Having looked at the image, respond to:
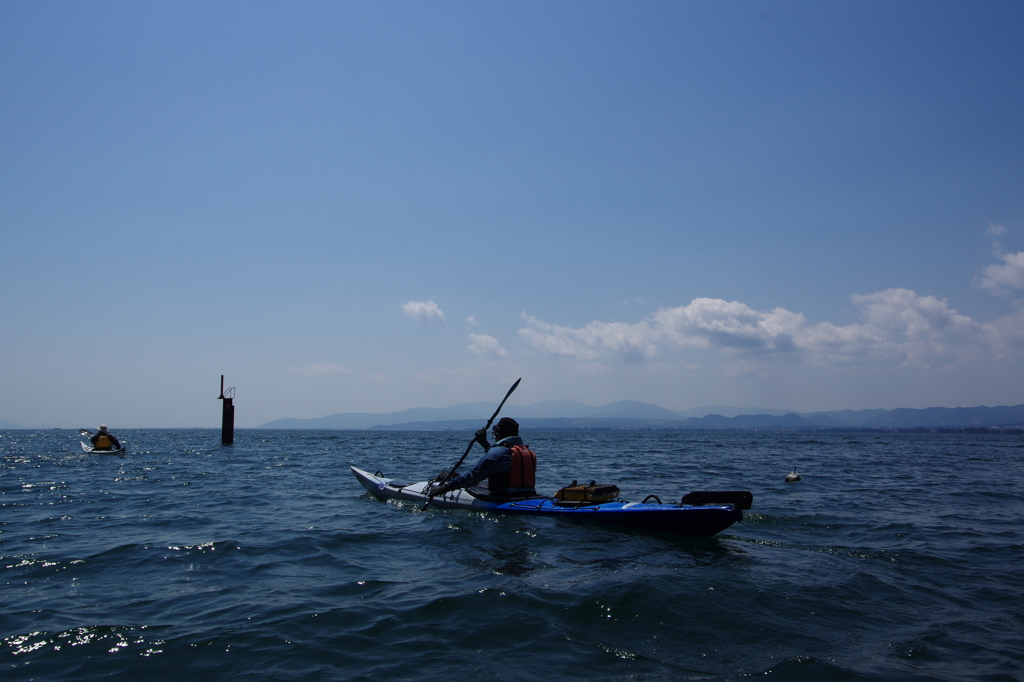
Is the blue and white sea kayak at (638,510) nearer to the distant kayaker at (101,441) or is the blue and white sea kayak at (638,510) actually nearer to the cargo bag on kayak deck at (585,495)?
the cargo bag on kayak deck at (585,495)

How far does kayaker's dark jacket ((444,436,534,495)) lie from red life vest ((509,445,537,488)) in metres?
0.08

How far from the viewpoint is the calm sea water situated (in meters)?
4.80

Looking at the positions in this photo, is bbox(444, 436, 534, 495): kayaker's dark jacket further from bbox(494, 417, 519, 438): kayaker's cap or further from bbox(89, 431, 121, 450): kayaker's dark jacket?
bbox(89, 431, 121, 450): kayaker's dark jacket

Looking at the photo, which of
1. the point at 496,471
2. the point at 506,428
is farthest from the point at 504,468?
the point at 506,428

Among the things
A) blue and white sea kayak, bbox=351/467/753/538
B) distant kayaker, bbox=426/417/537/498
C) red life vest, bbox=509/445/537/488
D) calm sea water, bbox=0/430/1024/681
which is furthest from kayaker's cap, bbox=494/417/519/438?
calm sea water, bbox=0/430/1024/681

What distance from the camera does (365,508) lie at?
12922 millimetres

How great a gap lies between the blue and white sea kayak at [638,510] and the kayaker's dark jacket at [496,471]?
0.30m

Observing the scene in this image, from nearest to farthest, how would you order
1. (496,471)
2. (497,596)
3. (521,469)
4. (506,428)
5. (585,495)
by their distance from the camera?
1. (497,596)
2. (585,495)
3. (506,428)
4. (496,471)
5. (521,469)

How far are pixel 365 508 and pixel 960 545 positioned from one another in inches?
439

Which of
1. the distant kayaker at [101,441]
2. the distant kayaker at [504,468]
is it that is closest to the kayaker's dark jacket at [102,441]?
the distant kayaker at [101,441]

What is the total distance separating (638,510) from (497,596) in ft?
12.6

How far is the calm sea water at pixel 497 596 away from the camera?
4801mm

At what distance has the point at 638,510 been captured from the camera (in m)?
9.50

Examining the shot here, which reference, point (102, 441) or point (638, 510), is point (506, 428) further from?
point (102, 441)
